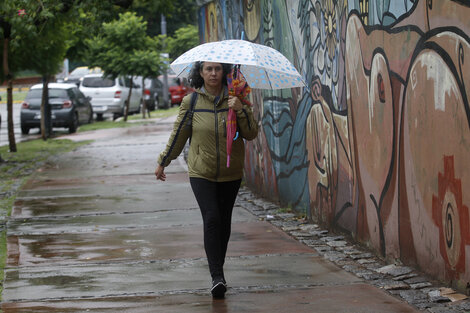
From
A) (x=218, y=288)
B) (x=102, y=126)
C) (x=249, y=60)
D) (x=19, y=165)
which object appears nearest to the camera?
(x=249, y=60)

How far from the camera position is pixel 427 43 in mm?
5512

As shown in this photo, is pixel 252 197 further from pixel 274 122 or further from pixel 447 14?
pixel 447 14

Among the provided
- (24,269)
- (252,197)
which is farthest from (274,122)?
(24,269)

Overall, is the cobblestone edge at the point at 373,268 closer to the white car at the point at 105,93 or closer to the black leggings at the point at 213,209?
the black leggings at the point at 213,209

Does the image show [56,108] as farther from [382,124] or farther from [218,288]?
[218,288]

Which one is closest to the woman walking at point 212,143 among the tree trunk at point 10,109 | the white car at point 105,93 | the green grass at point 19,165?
the green grass at point 19,165

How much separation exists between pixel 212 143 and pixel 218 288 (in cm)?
100

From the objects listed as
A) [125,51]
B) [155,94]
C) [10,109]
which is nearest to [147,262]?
[10,109]

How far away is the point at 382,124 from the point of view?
21.0 feet

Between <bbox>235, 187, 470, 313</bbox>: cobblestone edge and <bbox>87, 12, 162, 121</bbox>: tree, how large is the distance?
1966cm

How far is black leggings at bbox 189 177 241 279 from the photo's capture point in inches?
224

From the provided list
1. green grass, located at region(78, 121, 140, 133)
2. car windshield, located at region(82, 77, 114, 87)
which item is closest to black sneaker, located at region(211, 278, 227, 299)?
green grass, located at region(78, 121, 140, 133)

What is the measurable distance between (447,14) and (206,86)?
1714 mm

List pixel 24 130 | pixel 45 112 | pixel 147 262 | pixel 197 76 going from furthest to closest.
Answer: pixel 24 130, pixel 45 112, pixel 147 262, pixel 197 76
